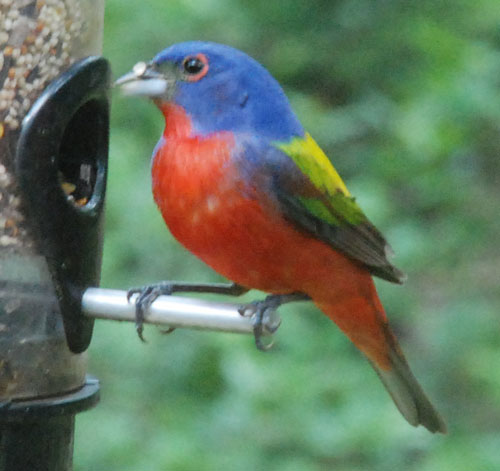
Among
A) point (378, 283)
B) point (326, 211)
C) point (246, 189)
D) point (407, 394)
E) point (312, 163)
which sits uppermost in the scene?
point (246, 189)

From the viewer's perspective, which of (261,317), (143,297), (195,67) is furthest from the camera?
(195,67)

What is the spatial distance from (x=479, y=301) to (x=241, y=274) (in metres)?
2.94

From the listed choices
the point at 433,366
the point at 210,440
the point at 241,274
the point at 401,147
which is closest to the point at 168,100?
the point at 241,274

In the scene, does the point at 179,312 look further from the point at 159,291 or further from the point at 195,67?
the point at 195,67

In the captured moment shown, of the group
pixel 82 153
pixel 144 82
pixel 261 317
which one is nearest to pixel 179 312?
pixel 261 317

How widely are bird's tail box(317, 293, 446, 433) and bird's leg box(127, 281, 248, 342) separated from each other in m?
0.35

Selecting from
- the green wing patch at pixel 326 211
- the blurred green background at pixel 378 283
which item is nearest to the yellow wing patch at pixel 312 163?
the green wing patch at pixel 326 211

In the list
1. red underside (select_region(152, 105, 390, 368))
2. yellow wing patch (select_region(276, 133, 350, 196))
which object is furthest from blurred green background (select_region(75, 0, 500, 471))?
red underside (select_region(152, 105, 390, 368))

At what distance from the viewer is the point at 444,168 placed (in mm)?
5355

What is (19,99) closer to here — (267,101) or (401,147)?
(267,101)

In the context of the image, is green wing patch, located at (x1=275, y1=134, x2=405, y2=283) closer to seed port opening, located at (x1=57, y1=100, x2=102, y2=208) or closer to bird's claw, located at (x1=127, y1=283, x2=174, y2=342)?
bird's claw, located at (x1=127, y1=283, x2=174, y2=342)

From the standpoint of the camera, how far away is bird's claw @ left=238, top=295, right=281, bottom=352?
2.49 m

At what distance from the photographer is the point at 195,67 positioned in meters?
2.96

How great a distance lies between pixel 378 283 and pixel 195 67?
2337 mm
